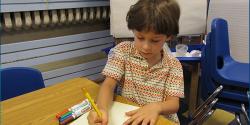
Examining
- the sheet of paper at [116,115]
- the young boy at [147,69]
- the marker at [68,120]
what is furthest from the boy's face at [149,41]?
the marker at [68,120]

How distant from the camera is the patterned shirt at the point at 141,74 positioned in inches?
38.5

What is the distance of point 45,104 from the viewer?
89 centimetres

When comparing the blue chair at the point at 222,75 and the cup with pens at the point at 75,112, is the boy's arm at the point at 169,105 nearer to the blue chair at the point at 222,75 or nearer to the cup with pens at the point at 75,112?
the cup with pens at the point at 75,112

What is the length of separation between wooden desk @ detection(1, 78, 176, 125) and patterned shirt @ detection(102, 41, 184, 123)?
4.5 inches

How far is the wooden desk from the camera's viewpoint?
789 millimetres

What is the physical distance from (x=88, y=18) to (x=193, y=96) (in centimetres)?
112

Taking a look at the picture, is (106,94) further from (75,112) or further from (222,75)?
(222,75)

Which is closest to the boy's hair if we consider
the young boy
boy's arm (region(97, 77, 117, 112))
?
the young boy

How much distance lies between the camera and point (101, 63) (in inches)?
95.9

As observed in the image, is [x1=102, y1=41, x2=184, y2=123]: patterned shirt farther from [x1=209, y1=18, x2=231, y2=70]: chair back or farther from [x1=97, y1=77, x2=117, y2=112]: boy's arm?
[x1=209, y1=18, x2=231, y2=70]: chair back

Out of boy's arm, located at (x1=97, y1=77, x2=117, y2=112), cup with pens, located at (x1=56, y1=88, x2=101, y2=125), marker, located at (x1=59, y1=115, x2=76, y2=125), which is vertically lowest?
marker, located at (x1=59, y1=115, x2=76, y2=125)

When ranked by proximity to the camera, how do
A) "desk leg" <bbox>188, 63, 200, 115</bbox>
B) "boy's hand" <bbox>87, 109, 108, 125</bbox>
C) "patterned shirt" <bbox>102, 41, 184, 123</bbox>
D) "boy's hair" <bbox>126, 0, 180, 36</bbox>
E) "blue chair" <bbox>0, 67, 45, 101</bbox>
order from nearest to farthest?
"boy's hand" <bbox>87, 109, 108, 125</bbox> < "boy's hair" <bbox>126, 0, 180, 36</bbox> < "patterned shirt" <bbox>102, 41, 184, 123</bbox> < "blue chair" <bbox>0, 67, 45, 101</bbox> < "desk leg" <bbox>188, 63, 200, 115</bbox>

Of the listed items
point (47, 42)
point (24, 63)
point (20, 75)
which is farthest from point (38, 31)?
point (20, 75)

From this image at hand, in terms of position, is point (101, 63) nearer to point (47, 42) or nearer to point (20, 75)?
point (47, 42)
